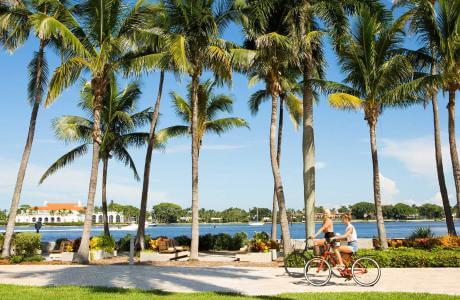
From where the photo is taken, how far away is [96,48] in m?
→ 18.4

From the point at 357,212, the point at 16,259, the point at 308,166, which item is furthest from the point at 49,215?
the point at 308,166

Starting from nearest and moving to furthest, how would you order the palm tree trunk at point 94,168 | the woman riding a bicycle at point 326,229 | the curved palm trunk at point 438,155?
1. the woman riding a bicycle at point 326,229
2. the palm tree trunk at point 94,168
3. the curved palm trunk at point 438,155

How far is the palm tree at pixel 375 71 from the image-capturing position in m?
18.1

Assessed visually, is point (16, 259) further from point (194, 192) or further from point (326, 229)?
point (326, 229)

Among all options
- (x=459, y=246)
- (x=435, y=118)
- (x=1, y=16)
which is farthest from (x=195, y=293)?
(x=435, y=118)

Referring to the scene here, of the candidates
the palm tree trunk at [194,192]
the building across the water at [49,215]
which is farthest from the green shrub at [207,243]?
the building across the water at [49,215]

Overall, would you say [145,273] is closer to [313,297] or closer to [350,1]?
[313,297]

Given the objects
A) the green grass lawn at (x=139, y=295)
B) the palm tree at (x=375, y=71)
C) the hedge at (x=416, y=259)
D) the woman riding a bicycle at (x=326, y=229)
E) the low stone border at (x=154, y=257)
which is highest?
the palm tree at (x=375, y=71)

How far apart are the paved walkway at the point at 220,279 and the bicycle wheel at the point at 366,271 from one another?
0.21 meters

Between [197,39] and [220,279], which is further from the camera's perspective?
[197,39]

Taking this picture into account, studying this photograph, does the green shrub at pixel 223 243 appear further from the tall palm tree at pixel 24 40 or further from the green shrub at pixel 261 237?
the tall palm tree at pixel 24 40

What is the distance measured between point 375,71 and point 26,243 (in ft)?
52.5

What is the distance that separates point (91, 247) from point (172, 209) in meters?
171

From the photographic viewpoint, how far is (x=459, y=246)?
1678cm
